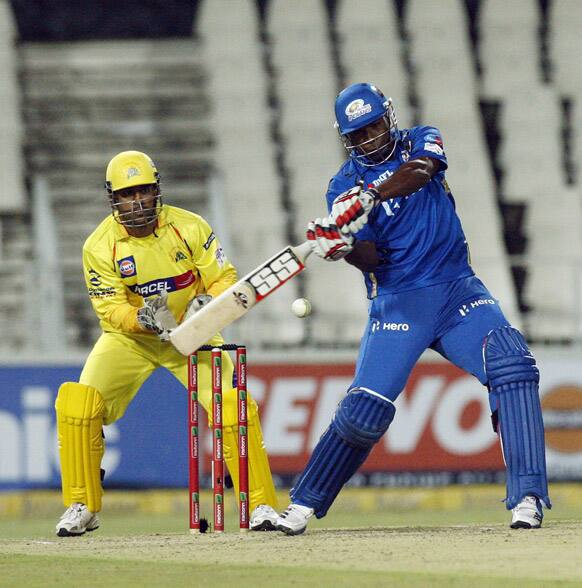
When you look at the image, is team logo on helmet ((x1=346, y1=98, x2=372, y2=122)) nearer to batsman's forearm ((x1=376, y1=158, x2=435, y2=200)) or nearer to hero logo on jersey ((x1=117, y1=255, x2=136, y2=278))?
batsman's forearm ((x1=376, y1=158, x2=435, y2=200))

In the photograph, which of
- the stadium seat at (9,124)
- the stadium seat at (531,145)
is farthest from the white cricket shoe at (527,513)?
the stadium seat at (531,145)

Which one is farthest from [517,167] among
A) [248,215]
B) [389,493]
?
[389,493]

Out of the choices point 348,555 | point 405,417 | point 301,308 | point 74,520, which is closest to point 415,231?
point 301,308

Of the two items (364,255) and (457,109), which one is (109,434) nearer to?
(364,255)

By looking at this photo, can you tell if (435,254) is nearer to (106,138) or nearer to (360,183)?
(360,183)

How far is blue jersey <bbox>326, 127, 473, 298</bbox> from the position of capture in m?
6.63

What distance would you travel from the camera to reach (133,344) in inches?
288

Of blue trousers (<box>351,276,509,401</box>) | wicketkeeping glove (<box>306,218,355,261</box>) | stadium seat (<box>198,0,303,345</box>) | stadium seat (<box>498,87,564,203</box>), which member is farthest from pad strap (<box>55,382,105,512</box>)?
stadium seat (<box>498,87,564,203</box>)

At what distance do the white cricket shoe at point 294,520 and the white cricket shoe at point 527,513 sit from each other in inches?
35.8

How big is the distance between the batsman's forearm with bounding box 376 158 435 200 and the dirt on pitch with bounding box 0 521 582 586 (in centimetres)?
144

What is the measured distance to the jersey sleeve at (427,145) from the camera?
657 centimetres

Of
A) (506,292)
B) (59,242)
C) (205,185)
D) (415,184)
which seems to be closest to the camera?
(415,184)

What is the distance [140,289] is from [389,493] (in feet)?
15.3

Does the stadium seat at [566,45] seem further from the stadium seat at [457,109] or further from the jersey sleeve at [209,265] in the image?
the jersey sleeve at [209,265]
